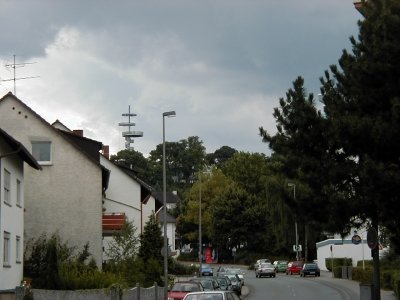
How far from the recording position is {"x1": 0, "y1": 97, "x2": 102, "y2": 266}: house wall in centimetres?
4106

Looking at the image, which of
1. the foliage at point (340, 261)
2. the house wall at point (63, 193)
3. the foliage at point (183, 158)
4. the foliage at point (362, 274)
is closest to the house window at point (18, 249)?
the house wall at point (63, 193)

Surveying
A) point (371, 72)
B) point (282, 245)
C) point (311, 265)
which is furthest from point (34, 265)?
point (282, 245)

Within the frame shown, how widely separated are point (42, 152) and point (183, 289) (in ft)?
47.4

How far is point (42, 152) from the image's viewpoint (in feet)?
136

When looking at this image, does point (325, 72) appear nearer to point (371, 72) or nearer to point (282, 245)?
point (371, 72)

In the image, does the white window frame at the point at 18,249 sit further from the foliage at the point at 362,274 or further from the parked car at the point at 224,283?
the foliage at the point at 362,274

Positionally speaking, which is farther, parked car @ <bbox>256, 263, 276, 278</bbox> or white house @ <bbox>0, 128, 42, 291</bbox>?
parked car @ <bbox>256, 263, 276, 278</bbox>

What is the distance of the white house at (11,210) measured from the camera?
95.2ft

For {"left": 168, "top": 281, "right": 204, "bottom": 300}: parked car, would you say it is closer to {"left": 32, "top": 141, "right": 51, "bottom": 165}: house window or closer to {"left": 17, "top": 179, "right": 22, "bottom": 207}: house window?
{"left": 17, "top": 179, "right": 22, "bottom": 207}: house window

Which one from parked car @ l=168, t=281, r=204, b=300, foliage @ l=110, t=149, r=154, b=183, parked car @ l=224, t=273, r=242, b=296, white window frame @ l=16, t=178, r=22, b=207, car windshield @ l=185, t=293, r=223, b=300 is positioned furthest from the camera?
foliage @ l=110, t=149, r=154, b=183

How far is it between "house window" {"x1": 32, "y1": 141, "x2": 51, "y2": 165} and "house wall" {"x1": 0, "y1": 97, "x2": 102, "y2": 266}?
33cm

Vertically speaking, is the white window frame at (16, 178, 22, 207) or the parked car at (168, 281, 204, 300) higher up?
the white window frame at (16, 178, 22, 207)


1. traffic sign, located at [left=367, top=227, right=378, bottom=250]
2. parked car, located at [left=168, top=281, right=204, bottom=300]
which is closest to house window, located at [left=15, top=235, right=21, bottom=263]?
parked car, located at [left=168, top=281, right=204, bottom=300]

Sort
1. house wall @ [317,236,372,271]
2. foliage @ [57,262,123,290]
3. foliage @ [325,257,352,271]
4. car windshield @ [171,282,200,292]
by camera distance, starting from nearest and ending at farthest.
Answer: foliage @ [57,262,123,290] → car windshield @ [171,282,200,292] → foliage @ [325,257,352,271] → house wall @ [317,236,372,271]
